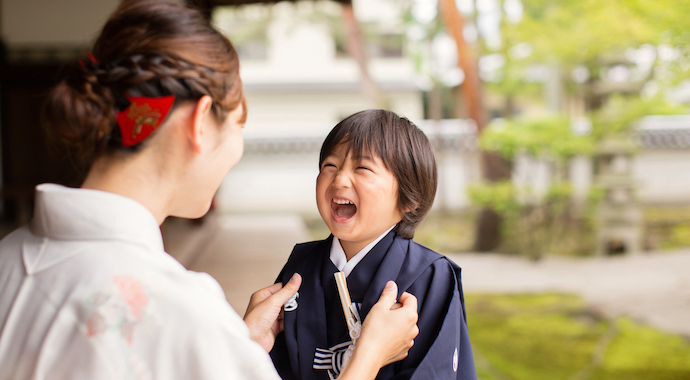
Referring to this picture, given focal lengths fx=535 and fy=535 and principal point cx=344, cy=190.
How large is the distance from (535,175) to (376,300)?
8.68 metres

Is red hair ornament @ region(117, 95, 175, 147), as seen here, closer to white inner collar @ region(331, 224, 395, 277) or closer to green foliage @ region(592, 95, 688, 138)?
white inner collar @ region(331, 224, 395, 277)

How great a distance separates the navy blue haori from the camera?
94 cm

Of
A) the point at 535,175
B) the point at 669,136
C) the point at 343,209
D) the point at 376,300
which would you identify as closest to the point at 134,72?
the point at 343,209

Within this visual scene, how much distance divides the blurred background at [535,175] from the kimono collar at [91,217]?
9.52ft

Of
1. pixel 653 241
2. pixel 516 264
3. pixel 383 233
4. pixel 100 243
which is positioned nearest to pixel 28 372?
pixel 100 243

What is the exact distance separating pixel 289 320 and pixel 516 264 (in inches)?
290

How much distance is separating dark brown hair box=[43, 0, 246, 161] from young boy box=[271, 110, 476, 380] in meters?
0.27

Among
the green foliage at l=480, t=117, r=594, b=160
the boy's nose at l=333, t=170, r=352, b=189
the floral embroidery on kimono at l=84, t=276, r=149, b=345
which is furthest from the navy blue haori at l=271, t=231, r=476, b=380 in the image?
the green foliage at l=480, t=117, r=594, b=160

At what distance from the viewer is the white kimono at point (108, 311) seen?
2.11 ft

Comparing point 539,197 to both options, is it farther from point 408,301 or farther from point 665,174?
point 408,301

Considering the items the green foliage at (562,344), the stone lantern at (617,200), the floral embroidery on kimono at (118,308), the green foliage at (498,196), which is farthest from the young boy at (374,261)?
the stone lantern at (617,200)

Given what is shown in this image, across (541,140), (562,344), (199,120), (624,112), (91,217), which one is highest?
(199,120)

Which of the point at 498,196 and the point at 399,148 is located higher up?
the point at 399,148

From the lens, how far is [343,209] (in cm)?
100
